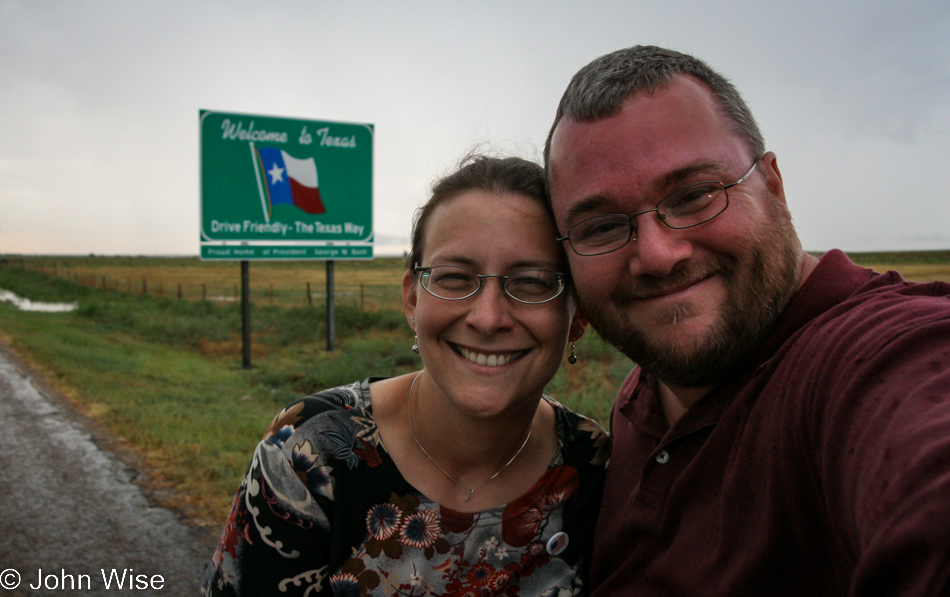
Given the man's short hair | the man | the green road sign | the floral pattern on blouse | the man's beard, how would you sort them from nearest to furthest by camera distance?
1. the man
2. the man's beard
3. the man's short hair
4. the floral pattern on blouse
5. the green road sign

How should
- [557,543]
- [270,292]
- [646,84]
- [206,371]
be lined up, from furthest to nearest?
[270,292] < [206,371] < [557,543] < [646,84]

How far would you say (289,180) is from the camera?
34.6 feet

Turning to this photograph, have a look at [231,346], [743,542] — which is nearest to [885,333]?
[743,542]

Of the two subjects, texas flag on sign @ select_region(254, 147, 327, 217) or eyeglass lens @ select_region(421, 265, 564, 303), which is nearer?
eyeglass lens @ select_region(421, 265, 564, 303)

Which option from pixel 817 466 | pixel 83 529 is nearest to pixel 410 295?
pixel 817 466

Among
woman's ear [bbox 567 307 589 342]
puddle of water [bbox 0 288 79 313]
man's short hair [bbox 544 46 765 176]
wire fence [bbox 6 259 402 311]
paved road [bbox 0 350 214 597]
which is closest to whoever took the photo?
man's short hair [bbox 544 46 765 176]

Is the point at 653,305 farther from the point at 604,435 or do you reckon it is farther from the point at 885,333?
the point at 604,435

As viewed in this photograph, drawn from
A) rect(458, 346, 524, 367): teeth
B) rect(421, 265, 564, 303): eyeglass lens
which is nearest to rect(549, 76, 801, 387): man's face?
rect(421, 265, 564, 303): eyeglass lens

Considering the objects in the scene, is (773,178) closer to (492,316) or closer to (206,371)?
(492,316)

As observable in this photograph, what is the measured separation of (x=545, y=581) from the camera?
6.04ft

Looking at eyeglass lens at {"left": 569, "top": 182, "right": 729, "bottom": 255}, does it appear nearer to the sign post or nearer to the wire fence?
the sign post

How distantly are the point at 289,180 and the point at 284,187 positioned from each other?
0.15 metres

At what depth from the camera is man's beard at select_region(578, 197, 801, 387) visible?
145 centimetres

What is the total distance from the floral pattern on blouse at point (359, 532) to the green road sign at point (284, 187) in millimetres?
9154
